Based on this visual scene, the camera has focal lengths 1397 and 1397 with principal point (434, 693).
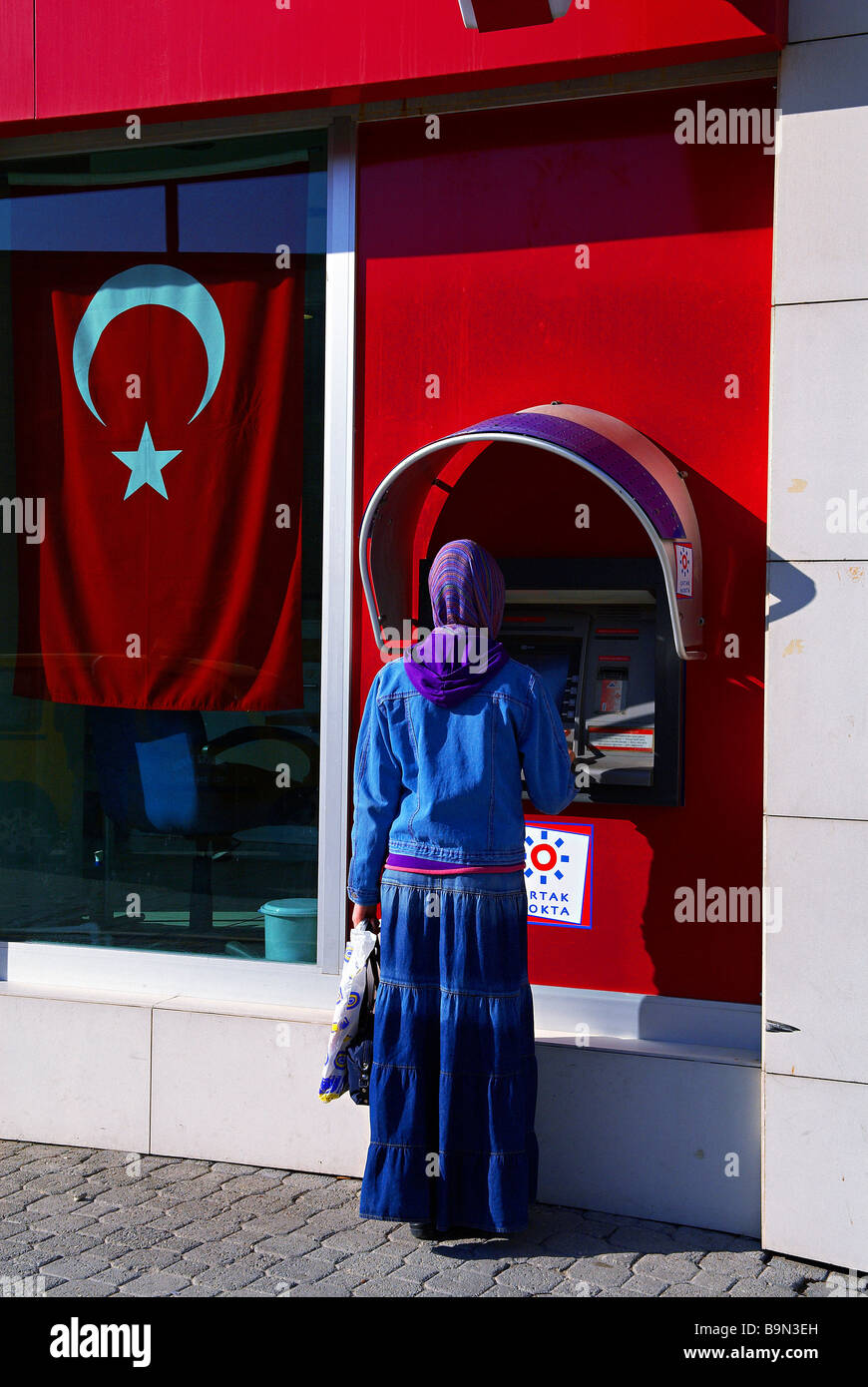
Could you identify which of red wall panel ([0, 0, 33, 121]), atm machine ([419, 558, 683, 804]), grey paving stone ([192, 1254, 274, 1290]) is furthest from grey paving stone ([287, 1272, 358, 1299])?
red wall panel ([0, 0, 33, 121])

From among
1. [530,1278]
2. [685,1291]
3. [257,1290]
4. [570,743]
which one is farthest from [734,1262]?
[570,743]

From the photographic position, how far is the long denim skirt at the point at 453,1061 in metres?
4.12

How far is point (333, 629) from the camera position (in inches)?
200

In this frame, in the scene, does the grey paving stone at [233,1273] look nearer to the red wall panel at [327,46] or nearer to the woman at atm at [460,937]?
the woman at atm at [460,937]

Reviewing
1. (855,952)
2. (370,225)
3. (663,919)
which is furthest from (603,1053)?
(370,225)

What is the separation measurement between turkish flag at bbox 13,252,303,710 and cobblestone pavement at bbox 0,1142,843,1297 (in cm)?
173

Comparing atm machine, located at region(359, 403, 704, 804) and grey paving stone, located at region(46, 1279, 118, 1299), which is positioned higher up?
atm machine, located at region(359, 403, 704, 804)

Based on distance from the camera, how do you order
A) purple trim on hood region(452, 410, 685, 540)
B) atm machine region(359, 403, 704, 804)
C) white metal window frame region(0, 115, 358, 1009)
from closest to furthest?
purple trim on hood region(452, 410, 685, 540)
atm machine region(359, 403, 704, 804)
white metal window frame region(0, 115, 358, 1009)

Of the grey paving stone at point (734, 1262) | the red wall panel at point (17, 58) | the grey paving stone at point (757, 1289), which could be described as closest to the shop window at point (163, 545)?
the red wall panel at point (17, 58)

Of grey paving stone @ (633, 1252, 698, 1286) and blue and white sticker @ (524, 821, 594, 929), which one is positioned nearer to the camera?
grey paving stone @ (633, 1252, 698, 1286)

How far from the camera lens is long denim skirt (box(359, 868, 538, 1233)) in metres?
4.12

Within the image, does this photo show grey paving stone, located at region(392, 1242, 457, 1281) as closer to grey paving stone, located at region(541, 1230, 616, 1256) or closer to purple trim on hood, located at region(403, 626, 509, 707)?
grey paving stone, located at region(541, 1230, 616, 1256)

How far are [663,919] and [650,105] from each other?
2.69 meters

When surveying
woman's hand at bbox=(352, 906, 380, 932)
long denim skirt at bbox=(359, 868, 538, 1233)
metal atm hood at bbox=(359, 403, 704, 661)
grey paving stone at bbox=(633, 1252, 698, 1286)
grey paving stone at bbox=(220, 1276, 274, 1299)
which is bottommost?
grey paving stone at bbox=(633, 1252, 698, 1286)
